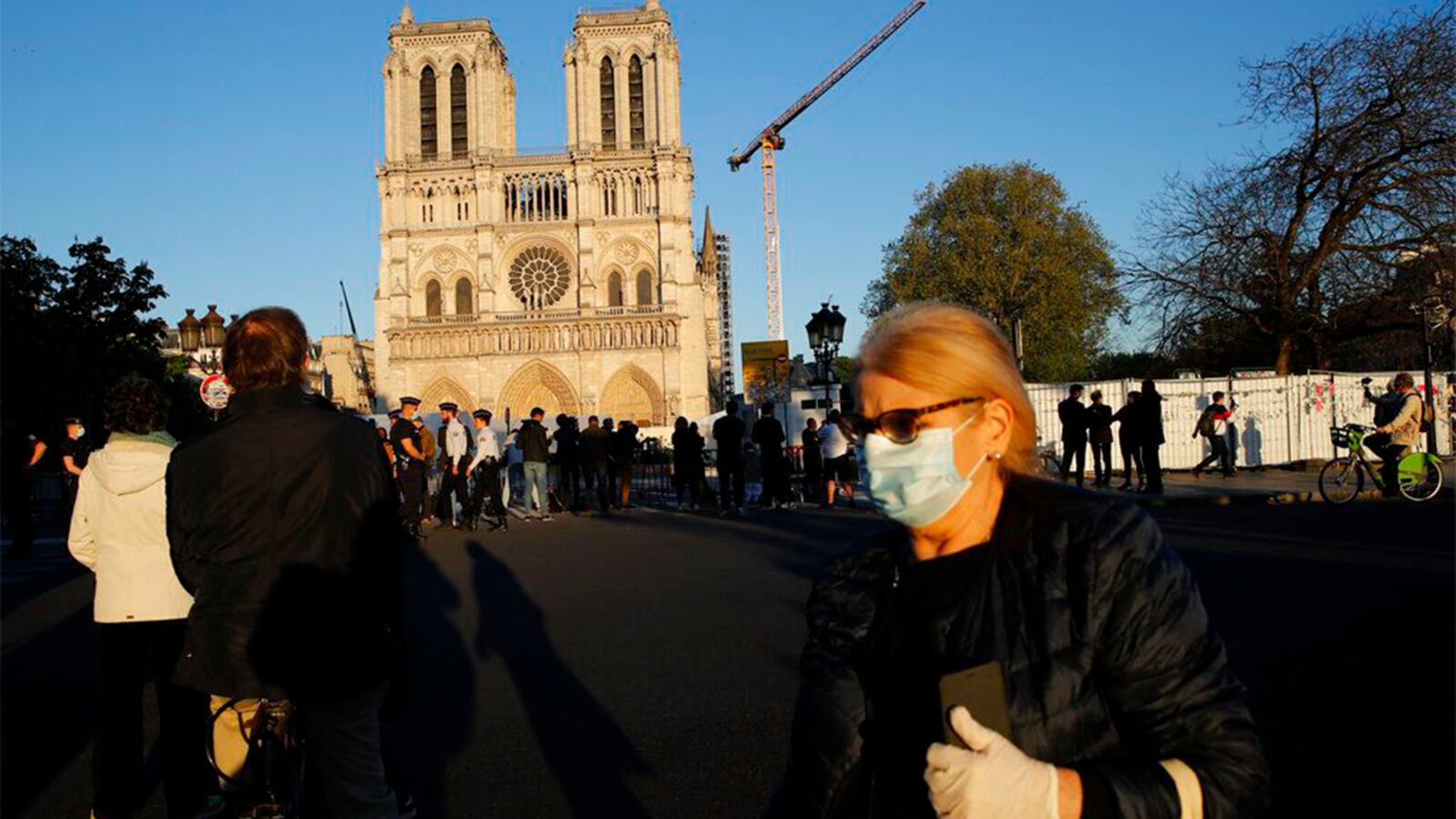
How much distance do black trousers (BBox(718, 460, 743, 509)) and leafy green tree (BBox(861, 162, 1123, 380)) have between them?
2995cm

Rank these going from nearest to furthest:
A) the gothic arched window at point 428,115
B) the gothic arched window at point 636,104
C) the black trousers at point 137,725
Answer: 1. the black trousers at point 137,725
2. the gothic arched window at point 636,104
3. the gothic arched window at point 428,115

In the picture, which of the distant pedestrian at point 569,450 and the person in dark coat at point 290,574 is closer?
the person in dark coat at point 290,574

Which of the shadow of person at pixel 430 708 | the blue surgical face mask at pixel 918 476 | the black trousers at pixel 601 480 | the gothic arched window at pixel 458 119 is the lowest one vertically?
the shadow of person at pixel 430 708

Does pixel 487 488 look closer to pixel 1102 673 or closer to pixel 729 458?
pixel 729 458

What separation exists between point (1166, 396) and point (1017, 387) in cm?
2256

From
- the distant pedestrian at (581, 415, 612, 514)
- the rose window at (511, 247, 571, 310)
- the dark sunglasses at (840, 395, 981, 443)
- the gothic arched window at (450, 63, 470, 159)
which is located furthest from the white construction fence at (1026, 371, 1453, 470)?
the gothic arched window at (450, 63, 470, 159)

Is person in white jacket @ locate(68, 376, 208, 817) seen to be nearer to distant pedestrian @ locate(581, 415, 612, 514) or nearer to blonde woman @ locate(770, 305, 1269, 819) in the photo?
blonde woman @ locate(770, 305, 1269, 819)

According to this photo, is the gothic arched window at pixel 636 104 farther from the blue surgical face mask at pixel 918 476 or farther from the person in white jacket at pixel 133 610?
the blue surgical face mask at pixel 918 476

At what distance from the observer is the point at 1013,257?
160 ft

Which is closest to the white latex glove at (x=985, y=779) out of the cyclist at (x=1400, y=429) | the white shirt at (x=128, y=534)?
the white shirt at (x=128, y=534)

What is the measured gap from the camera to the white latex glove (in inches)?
60.4

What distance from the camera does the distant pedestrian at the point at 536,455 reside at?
18391 millimetres

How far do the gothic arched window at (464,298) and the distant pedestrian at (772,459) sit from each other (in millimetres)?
49559

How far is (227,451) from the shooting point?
3.28m
